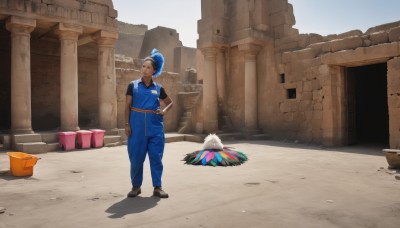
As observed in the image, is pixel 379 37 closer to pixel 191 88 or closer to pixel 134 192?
pixel 134 192

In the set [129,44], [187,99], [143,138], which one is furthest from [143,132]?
[129,44]

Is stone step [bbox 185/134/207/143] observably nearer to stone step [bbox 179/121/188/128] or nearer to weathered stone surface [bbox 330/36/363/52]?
stone step [bbox 179/121/188/128]

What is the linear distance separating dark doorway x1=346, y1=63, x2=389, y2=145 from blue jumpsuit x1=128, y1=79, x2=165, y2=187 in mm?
9300

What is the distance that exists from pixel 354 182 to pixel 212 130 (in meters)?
8.94

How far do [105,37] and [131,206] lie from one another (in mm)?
9162

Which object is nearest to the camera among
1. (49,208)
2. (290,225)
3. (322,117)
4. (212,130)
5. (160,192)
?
(290,225)

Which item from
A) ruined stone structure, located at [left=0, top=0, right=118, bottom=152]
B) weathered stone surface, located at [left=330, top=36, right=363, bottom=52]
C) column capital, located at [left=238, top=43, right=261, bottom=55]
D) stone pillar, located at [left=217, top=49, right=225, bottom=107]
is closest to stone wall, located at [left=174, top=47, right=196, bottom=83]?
stone pillar, located at [left=217, top=49, right=225, bottom=107]

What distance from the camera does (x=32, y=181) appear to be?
18.3ft

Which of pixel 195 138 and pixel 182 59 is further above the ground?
pixel 182 59

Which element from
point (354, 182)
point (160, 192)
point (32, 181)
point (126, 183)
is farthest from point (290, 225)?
point (32, 181)

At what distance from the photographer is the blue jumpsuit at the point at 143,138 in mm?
4504

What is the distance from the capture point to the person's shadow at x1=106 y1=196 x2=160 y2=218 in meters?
3.72

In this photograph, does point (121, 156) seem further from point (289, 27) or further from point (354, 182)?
point (289, 27)

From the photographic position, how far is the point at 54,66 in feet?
46.1
